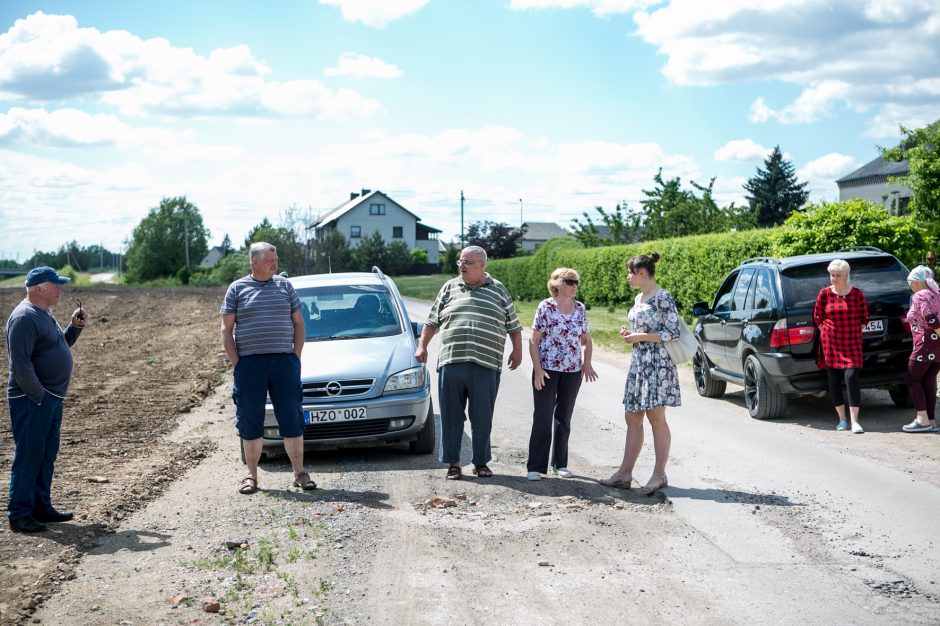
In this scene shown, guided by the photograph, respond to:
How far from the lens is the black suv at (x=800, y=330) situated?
1061cm

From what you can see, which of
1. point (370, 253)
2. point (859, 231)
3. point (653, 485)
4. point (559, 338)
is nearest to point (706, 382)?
point (859, 231)

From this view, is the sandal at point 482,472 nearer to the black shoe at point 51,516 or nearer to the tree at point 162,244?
Answer: the black shoe at point 51,516

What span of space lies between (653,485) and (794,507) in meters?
1.06

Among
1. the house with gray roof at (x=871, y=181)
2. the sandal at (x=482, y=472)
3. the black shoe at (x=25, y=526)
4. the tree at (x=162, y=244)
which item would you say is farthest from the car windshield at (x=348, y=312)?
the tree at (x=162, y=244)

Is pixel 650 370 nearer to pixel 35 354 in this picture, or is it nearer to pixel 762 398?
pixel 762 398

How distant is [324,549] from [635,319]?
3.11 m

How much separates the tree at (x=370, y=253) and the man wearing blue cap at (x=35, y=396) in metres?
83.4

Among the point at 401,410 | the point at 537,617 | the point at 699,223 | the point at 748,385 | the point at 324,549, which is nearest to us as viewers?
the point at 537,617

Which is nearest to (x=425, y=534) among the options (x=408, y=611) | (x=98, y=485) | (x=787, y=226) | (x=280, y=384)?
(x=408, y=611)

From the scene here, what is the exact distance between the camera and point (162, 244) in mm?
133750

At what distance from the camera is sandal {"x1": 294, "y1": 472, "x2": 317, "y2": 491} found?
7.69 metres

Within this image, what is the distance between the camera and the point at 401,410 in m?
8.77

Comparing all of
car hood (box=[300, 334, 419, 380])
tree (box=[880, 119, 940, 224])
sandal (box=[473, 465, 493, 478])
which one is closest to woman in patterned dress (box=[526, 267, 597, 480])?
sandal (box=[473, 465, 493, 478])

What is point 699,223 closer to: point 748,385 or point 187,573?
point 748,385
